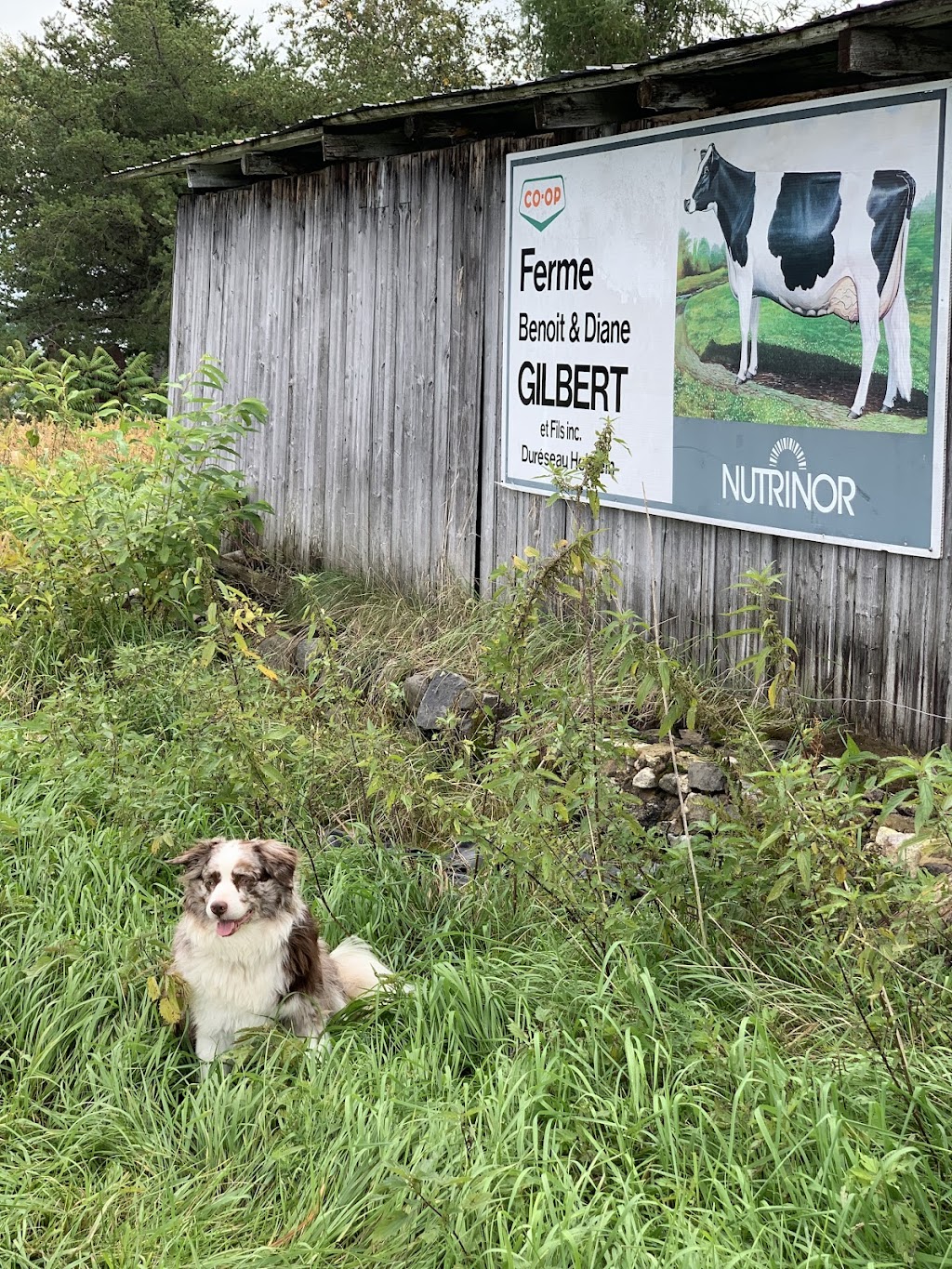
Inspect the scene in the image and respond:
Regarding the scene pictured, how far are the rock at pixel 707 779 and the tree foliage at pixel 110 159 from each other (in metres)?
23.5

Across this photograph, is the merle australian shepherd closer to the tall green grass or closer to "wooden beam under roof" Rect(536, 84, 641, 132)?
the tall green grass

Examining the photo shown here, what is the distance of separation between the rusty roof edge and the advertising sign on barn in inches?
16.2

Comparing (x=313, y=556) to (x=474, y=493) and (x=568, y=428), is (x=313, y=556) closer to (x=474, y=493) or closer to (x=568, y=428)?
(x=474, y=493)

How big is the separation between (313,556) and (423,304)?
6.77 ft

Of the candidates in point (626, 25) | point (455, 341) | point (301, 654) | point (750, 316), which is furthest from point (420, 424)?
point (626, 25)

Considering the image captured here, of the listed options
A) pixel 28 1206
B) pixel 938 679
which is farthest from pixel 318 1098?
pixel 938 679

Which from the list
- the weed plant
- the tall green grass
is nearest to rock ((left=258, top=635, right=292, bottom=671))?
the weed plant

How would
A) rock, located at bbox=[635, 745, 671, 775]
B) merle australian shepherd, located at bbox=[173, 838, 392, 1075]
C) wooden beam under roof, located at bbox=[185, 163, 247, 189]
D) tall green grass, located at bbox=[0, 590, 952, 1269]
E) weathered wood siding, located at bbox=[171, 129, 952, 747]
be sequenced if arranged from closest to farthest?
tall green grass, located at bbox=[0, 590, 952, 1269]
merle australian shepherd, located at bbox=[173, 838, 392, 1075]
rock, located at bbox=[635, 745, 671, 775]
weathered wood siding, located at bbox=[171, 129, 952, 747]
wooden beam under roof, located at bbox=[185, 163, 247, 189]

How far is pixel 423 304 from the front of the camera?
930 cm

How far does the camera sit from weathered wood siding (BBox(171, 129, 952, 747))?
647cm

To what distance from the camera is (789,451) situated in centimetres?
662

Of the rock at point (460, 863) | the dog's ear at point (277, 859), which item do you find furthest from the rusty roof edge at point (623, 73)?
the dog's ear at point (277, 859)

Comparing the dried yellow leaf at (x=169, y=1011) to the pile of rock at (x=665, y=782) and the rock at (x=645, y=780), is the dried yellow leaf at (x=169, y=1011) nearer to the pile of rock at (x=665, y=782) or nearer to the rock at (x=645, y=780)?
the pile of rock at (x=665, y=782)

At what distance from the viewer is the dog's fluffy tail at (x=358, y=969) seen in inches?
196
